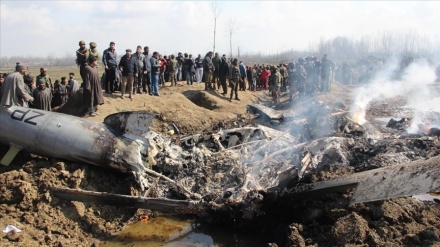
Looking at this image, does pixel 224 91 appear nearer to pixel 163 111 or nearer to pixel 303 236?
pixel 163 111

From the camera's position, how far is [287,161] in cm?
866

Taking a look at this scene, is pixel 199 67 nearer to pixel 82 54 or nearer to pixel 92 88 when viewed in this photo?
pixel 82 54

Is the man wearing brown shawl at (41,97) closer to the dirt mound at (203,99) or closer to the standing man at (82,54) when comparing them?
the standing man at (82,54)

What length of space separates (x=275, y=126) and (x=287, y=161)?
446 centimetres

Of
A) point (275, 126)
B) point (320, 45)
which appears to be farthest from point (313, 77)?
point (320, 45)

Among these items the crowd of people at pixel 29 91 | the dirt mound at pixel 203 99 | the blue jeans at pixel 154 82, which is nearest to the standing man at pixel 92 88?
the crowd of people at pixel 29 91

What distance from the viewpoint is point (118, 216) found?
7684mm

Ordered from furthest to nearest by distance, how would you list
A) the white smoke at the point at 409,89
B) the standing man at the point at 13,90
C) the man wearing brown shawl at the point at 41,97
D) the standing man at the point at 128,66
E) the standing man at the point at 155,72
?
1. the white smoke at the point at 409,89
2. the standing man at the point at 155,72
3. the standing man at the point at 128,66
4. the man wearing brown shawl at the point at 41,97
5. the standing man at the point at 13,90

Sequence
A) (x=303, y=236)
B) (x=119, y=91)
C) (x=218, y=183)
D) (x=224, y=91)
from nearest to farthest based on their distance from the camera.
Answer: (x=303, y=236)
(x=218, y=183)
(x=119, y=91)
(x=224, y=91)

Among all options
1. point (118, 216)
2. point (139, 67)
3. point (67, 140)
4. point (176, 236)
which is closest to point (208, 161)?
point (176, 236)

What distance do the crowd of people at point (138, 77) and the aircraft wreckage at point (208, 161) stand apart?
1.75m

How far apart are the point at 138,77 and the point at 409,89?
24.3 metres

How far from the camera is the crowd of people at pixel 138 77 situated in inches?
419

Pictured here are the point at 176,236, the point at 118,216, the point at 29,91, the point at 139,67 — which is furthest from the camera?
the point at 139,67
